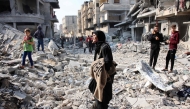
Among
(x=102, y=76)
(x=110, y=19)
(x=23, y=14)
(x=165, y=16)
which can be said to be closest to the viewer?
(x=102, y=76)

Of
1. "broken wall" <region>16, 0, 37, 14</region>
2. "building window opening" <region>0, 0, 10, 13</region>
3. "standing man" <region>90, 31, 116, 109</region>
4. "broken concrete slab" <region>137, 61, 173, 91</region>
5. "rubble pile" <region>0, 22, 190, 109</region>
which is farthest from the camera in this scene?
"broken wall" <region>16, 0, 37, 14</region>

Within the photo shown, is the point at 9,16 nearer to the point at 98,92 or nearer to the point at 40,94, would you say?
the point at 40,94

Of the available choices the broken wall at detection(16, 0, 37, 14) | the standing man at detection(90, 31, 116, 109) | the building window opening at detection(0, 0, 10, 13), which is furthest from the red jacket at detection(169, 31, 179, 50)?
the building window opening at detection(0, 0, 10, 13)

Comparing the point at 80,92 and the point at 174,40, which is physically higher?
the point at 174,40

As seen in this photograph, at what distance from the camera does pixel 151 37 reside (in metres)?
5.41

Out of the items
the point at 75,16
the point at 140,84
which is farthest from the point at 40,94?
the point at 75,16

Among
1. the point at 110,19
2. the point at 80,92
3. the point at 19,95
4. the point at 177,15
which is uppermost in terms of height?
the point at 110,19

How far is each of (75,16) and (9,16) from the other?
5767 cm

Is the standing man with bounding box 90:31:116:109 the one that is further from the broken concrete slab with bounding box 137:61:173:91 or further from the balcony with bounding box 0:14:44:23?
the balcony with bounding box 0:14:44:23

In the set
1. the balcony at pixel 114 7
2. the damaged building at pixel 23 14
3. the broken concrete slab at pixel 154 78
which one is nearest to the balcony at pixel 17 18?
the damaged building at pixel 23 14

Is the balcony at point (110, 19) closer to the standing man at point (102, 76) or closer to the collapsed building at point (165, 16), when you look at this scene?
the collapsed building at point (165, 16)

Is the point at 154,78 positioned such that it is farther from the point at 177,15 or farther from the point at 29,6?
the point at 29,6

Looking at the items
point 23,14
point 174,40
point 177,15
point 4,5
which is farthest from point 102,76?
point 4,5

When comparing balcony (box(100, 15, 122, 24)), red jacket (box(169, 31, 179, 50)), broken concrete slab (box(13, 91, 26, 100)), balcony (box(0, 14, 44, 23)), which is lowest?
broken concrete slab (box(13, 91, 26, 100))
